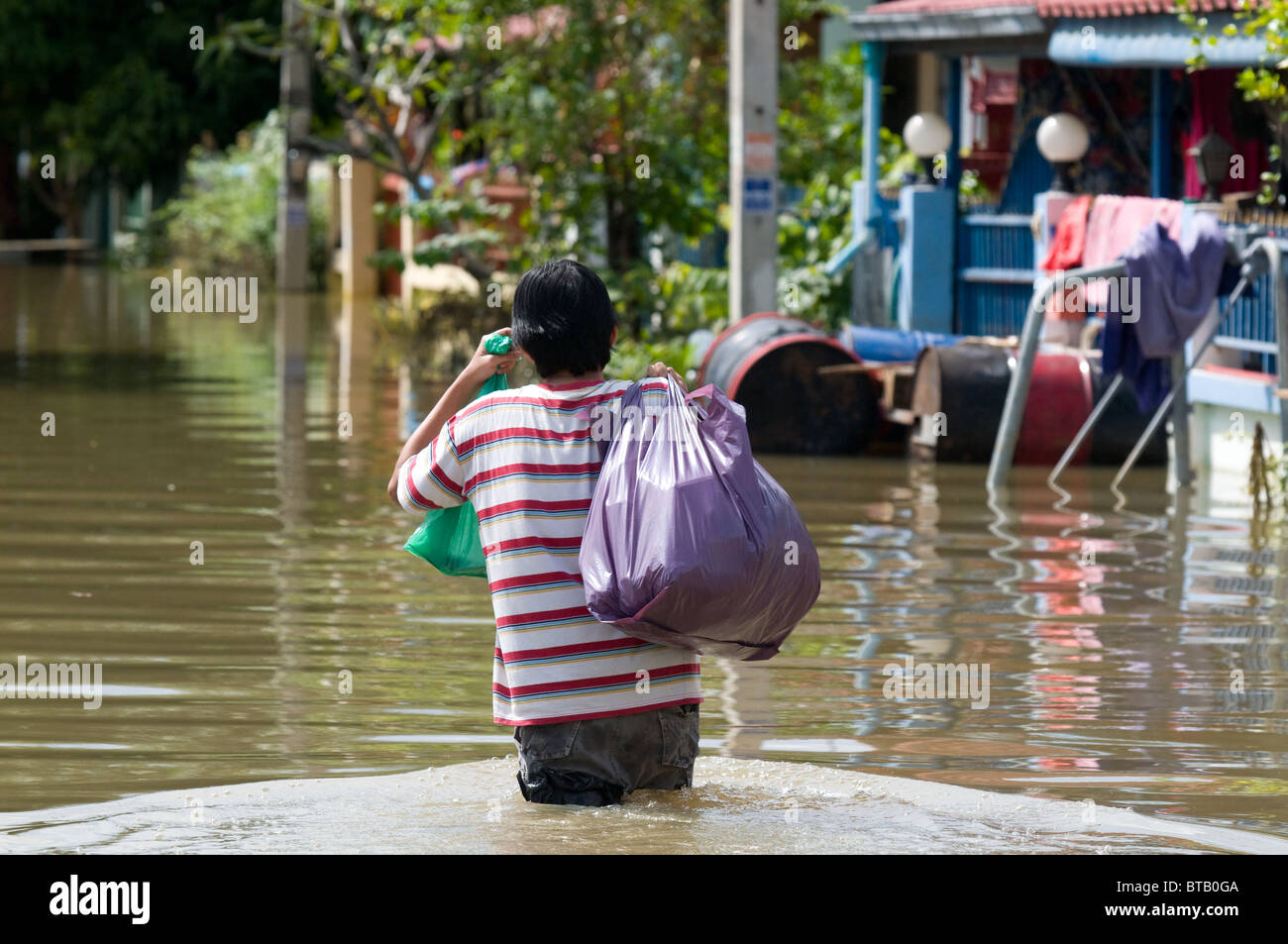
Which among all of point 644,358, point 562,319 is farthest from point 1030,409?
point 562,319

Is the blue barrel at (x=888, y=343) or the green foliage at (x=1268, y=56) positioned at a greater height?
the green foliage at (x=1268, y=56)

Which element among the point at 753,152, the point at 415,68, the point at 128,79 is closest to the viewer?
the point at 753,152

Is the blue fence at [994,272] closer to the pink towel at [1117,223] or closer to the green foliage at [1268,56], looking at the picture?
the pink towel at [1117,223]

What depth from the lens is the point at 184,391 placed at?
720 inches

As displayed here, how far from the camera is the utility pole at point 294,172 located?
2670 centimetres

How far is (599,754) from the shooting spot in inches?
207

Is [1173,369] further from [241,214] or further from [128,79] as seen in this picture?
[128,79]

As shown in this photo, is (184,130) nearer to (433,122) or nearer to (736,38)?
(433,122)

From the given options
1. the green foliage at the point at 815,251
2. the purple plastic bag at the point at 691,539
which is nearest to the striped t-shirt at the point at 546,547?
the purple plastic bag at the point at 691,539

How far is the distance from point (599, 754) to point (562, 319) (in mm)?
1039

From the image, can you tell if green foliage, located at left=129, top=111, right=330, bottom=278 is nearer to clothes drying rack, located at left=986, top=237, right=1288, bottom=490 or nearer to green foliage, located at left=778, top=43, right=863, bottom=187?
green foliage, located at left=778, top=43, right=863, bottom=187

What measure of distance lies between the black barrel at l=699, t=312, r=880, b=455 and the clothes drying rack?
1076mm
